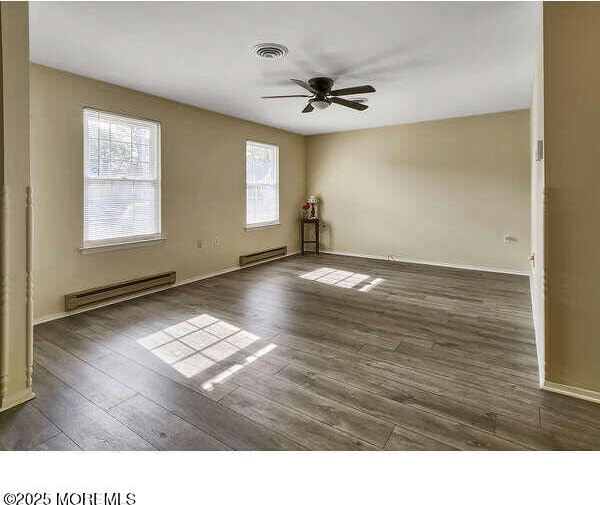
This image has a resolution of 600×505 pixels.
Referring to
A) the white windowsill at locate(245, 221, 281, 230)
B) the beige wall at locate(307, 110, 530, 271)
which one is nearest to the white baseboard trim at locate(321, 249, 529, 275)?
the beige wall at locate(307, 110, 530, 271)

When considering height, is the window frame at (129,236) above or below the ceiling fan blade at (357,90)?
below

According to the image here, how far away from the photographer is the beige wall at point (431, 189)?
541 cm

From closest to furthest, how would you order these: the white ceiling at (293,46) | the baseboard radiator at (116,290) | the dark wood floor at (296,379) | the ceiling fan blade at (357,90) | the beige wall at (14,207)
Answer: the dark wood floor at (296,379) → the beige wall at (14,207) → the white ceiling at (293,46) → the ceiling fan blade at (357,90) → the baseboard radiator at (116,290)

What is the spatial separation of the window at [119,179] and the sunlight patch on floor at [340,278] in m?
2.25

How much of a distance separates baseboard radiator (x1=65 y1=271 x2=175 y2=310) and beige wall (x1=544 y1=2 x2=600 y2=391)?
401 cm

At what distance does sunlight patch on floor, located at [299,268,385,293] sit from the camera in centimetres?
473

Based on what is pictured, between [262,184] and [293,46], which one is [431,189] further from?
[293,46]

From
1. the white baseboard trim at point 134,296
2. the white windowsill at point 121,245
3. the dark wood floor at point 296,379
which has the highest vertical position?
the white windowsill at point 121,245

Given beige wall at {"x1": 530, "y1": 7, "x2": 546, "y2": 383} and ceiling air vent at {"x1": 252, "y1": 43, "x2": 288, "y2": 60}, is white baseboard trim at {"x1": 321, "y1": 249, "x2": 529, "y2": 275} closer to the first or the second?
beige wall at {"x1": 530, "y1": 7, "x2": 546, "y2": 383}

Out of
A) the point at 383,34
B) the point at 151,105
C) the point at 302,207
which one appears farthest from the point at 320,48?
the point at 302,207

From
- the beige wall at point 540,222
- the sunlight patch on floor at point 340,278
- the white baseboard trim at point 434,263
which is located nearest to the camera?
the beige wall at point 540,222

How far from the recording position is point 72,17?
2.53 metres

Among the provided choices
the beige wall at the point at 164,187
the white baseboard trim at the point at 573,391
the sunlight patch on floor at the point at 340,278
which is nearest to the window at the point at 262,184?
the beige wall at the point at 164,187

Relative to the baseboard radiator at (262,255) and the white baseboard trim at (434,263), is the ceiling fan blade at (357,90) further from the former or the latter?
the white baseboard trim at (434,263)
